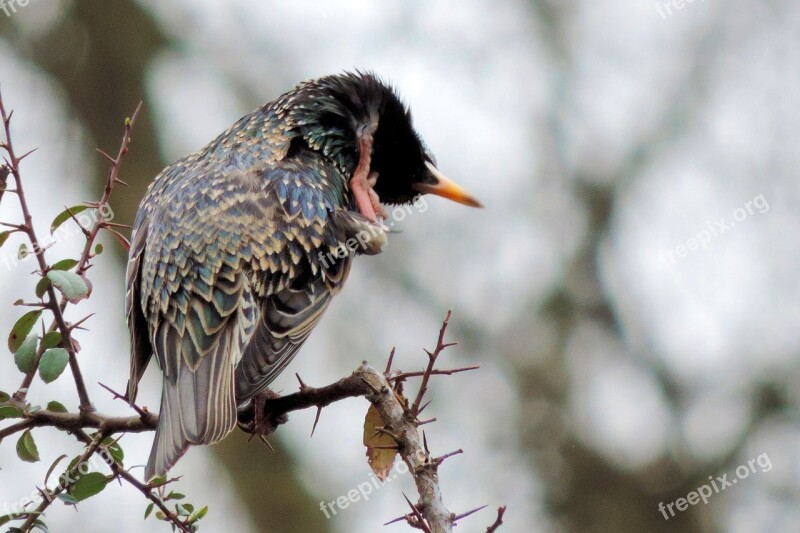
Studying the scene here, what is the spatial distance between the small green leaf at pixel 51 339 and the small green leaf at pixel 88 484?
400 millimetres

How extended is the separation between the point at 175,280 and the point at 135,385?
411 mm

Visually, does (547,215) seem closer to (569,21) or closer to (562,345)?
(562,345)

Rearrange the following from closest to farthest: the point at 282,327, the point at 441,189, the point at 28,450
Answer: the point at 28,450 → the point at 282,327 → the point at 441,189

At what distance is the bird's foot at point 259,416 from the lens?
3906 millimetres

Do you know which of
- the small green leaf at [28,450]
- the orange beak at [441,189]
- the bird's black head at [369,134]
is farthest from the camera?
the orange beak at [441,189]

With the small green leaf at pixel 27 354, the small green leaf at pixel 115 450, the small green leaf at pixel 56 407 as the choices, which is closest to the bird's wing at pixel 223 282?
the small green leaf at pixel 115 450

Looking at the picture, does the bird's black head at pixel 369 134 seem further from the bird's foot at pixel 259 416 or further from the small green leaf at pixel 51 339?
the small green leaf at pixel 51 339

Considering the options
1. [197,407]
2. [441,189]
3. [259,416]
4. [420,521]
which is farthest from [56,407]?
[441,189]

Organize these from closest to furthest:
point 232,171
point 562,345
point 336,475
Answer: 1. point 232,171
2. point 336,475
3. point 562,345

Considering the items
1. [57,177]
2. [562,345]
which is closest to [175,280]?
[57,177]

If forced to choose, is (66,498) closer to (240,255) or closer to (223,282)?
(223,282)

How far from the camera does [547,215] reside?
11695 millimetres

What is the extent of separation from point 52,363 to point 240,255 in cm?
101

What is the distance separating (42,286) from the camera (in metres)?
3.16
